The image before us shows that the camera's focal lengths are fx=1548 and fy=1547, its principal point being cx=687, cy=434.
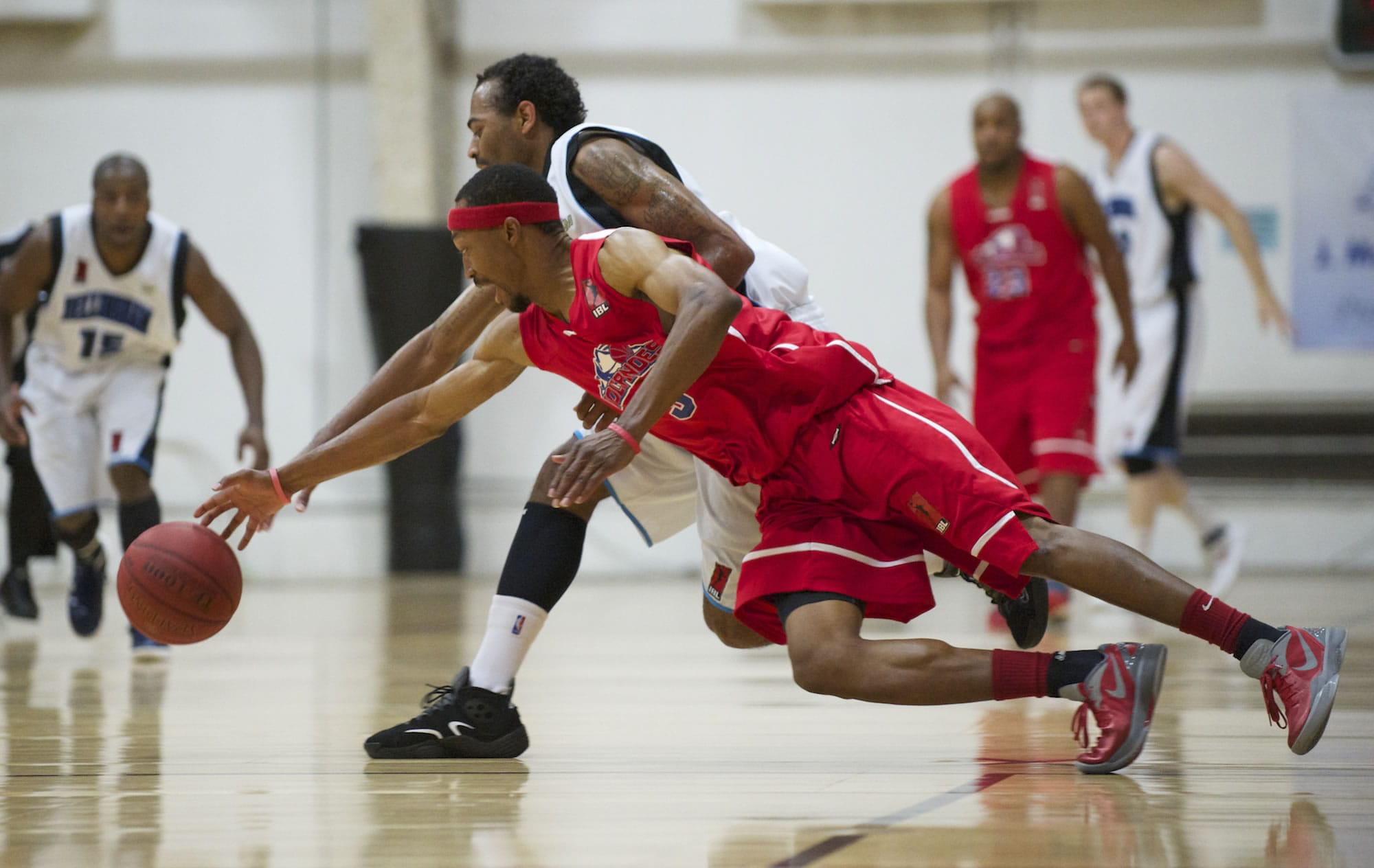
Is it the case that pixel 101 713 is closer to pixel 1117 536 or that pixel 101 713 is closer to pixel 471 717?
pixel 471 717

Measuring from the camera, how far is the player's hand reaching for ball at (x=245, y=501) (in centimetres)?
298

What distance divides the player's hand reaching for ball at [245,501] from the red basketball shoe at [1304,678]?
1876mm

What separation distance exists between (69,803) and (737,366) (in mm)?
1391

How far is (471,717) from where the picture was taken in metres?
3.10

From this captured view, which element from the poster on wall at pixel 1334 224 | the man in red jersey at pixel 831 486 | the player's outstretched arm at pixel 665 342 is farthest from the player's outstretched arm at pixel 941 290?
the poster on wall at pixel 1334 224

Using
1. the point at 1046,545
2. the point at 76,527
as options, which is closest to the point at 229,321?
the point at 76,527

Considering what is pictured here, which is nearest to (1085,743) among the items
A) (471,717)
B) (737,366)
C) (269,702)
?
(737,366)

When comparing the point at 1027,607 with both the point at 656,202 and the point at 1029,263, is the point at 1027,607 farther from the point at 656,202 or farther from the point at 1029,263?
the point at 1029,263

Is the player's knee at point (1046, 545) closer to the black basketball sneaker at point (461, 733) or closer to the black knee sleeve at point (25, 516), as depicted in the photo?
the black basketball sneaker at point (461, 733)

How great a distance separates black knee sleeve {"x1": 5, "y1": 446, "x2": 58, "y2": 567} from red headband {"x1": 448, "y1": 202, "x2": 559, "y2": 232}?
162 inches

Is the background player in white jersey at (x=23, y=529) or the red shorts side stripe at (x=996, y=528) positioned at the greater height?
the red shorts side stripe at (x=996, y=528)

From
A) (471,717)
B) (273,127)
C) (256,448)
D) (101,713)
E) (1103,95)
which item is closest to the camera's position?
(471,717)

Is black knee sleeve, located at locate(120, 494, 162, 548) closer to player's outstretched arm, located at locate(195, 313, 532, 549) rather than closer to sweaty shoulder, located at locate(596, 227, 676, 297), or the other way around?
player's outstretched arm, located at locate(195, 313, 532, 549)

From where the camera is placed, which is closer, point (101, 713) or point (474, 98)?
point (474, 98)
